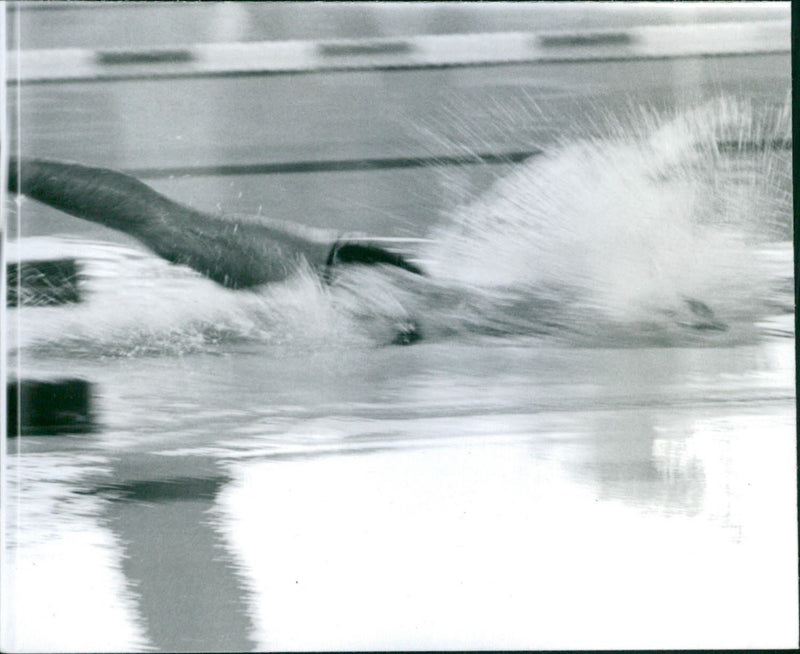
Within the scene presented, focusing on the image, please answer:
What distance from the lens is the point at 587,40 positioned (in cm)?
210

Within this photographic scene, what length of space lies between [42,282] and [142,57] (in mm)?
541

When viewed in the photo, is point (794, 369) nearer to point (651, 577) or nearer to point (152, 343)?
point (651, 577)

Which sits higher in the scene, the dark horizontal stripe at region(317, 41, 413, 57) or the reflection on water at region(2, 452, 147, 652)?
the dark horizontal stripe at region(317, 41, 413, 57)

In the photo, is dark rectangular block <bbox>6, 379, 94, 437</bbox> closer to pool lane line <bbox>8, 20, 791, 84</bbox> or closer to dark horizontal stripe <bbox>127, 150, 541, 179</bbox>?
dark horizontal stripe <bbox>127, 150, 541, 179</bbox>

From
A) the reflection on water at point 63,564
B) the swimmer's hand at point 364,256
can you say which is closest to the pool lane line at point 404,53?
the swimmer's hand at point 364,256

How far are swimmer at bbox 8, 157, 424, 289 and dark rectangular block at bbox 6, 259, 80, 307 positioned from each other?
0.41 ft

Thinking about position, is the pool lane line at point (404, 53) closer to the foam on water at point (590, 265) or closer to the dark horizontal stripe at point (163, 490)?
the foam on water at point (590, 265)

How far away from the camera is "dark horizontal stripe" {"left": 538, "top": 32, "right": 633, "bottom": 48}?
210 cm

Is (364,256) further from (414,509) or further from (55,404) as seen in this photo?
(55,404)

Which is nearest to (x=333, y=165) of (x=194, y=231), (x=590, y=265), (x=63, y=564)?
(x=194, y=231)

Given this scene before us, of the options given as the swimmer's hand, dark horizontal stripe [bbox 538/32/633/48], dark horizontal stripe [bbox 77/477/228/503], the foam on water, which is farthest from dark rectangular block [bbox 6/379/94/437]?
dark horizontal stripe [bbox 538/32/633/48]

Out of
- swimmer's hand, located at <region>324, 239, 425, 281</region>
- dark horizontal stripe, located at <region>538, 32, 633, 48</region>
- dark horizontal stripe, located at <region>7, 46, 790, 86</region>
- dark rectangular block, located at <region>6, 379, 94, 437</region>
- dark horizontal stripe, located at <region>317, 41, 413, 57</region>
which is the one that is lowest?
dark rectangular block, located at <region>6, 379, 94, 437</region>

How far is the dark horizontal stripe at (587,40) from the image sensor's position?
2100 mm

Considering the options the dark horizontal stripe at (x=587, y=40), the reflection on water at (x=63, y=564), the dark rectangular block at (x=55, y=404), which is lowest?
the reflection on water at (x=63, y=564)
